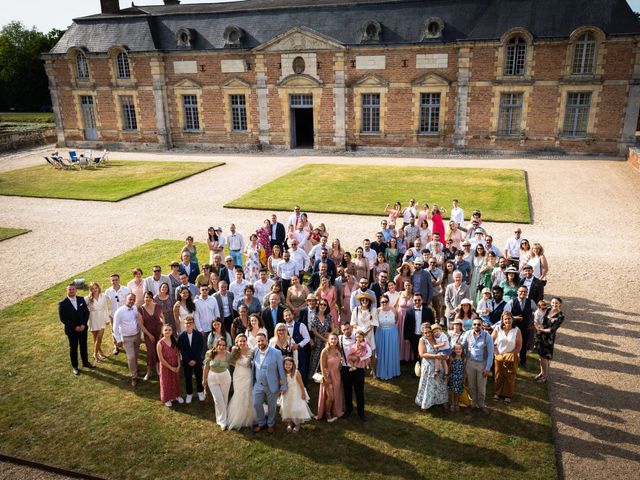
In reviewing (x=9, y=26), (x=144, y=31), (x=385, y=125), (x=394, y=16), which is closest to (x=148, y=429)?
(x=385, y=125)

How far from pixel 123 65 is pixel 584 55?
26.9 metres

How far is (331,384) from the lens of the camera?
7.54 m

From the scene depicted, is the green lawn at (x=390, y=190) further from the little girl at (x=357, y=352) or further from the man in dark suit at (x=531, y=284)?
the little girl at (x=357, y=352)

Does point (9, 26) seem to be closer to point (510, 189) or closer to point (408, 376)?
point (510, 189)

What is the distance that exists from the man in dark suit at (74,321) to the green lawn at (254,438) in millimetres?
376

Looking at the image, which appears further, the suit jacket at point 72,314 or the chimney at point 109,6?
the chimney at point 109,6

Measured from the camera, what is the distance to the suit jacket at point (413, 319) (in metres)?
8.71

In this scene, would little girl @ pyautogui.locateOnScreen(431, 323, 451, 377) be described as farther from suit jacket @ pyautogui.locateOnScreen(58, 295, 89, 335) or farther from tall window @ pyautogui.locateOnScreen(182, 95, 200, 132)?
tall window @ pyautogui.locateOnScreen(182, 95, 200, 132)

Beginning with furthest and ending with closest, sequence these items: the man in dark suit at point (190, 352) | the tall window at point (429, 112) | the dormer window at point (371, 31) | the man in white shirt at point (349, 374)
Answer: the tall window at point (429, 112) < the dormer window at point (371, 31) < the man in dark suit at point (190, 352) < the man in white shirt at point (349, 374)

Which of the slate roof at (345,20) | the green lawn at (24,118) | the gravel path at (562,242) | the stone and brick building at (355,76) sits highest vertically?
the slate roof at (345,20)

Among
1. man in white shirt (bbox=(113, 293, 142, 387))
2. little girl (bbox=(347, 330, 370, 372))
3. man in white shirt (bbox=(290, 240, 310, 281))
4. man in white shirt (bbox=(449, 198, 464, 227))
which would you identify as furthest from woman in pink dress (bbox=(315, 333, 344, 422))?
man in white shirt (bbox=(449, 198, 464, 227))

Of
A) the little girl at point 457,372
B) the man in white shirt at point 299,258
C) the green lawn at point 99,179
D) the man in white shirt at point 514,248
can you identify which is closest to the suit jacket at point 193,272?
the man in white shirt at point 299,258

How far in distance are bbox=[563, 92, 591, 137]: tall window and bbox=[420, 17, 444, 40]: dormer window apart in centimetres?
752

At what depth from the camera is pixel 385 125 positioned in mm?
29906
